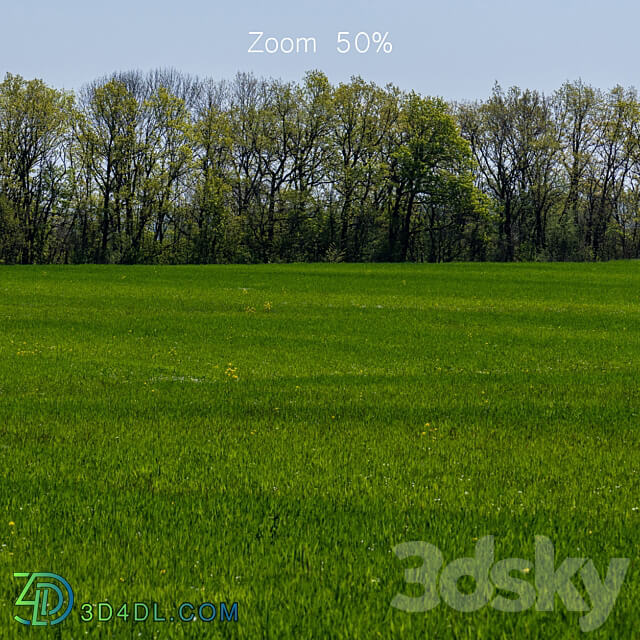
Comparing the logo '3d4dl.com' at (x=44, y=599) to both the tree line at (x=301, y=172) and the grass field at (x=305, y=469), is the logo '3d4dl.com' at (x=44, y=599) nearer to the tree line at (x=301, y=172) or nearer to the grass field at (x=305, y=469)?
the grass field at (x=305, y=469)

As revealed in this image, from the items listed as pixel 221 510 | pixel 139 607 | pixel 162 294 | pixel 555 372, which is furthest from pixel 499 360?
pixel 162 294

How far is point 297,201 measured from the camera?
2665 inches

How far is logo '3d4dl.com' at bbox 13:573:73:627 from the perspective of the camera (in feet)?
14.9

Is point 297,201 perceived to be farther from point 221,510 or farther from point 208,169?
point 221,510

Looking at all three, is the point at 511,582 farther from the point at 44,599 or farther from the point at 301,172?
the point at 301,172

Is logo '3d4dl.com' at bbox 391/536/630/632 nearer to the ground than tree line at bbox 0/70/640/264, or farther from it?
nearer to the ground

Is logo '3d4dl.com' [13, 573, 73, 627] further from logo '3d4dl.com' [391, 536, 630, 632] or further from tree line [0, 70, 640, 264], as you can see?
tree line [0, 70, 640, 264]

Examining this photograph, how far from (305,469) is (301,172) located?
211 feet

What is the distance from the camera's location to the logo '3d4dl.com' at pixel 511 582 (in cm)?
472

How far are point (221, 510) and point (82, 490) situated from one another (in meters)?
1.68

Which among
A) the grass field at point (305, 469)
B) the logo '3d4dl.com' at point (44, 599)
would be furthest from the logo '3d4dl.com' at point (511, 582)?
the logo '3d4dl.com' at point (44, 599)

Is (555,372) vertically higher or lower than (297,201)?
lower

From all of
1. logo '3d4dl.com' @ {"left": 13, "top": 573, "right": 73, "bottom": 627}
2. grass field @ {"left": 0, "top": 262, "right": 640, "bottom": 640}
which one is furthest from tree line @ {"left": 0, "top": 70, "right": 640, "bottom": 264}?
logo '3d4dl.com' @ {"left": 13, "top": 573, "right": 73, "bottom": 627}

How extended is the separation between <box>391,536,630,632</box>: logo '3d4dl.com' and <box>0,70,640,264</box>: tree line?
63006 mm
